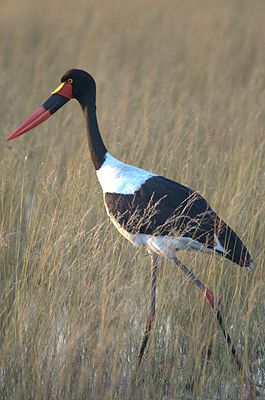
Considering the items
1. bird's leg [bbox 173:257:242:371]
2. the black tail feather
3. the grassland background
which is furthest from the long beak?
the black tail feather

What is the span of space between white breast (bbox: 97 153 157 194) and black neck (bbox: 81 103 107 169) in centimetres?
4

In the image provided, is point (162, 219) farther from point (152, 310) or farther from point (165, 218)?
point (152, 310)

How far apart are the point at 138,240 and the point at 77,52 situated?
5310 millimetres

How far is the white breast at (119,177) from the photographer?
16.8 ft

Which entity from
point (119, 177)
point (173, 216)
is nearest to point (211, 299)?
point (173, 216)

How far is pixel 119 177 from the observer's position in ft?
17.1

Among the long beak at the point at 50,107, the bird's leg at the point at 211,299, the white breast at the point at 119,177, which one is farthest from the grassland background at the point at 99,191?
the long beak at the point at 50,107

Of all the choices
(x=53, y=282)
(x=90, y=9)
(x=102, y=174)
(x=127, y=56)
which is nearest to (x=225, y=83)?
(x=127, y=56)

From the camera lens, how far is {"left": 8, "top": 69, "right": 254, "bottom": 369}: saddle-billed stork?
15.7 ft

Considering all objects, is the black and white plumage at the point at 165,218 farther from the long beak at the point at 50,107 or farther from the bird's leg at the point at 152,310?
the long beak at the point at 50,107

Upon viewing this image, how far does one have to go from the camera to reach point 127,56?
10.0 m

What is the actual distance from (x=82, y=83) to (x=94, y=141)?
0.38m

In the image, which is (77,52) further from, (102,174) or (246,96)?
(102,174)

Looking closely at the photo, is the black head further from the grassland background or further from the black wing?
the black wing
